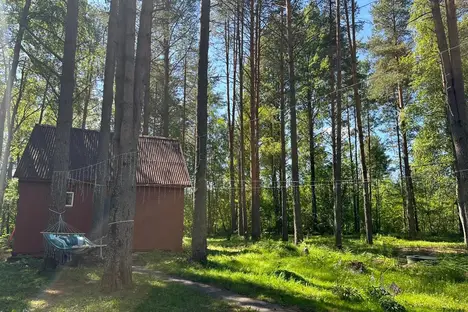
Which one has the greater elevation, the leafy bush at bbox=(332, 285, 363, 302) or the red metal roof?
the red metal roof

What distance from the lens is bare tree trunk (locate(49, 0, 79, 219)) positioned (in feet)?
30.0

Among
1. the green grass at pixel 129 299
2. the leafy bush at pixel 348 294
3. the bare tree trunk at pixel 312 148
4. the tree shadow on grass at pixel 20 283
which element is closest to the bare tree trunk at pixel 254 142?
the bare tree trunk at pixel 312 148

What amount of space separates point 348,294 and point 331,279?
216cm

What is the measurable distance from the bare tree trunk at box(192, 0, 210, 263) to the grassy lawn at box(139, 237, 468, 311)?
19.9 inches

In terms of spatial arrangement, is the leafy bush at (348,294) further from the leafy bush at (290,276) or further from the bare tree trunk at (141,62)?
the bare tree trunk at (141,62)

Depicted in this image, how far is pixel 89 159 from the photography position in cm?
1407

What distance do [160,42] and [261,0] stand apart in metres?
5.67

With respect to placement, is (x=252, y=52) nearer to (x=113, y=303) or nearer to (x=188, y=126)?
(x=188, y=126)

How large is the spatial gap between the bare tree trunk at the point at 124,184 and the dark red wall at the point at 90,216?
6.86 m

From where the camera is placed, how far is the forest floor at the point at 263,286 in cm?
557

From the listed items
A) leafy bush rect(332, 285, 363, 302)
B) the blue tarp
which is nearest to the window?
the blue tarp

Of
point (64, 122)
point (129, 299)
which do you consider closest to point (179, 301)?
point (129, 299)

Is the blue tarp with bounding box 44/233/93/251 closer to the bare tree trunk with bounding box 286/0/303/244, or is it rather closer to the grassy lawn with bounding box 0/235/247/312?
the grassy lawn with bounding box 0/235/247/312

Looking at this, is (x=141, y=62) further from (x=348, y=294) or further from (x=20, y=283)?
(x=348, y=294)
